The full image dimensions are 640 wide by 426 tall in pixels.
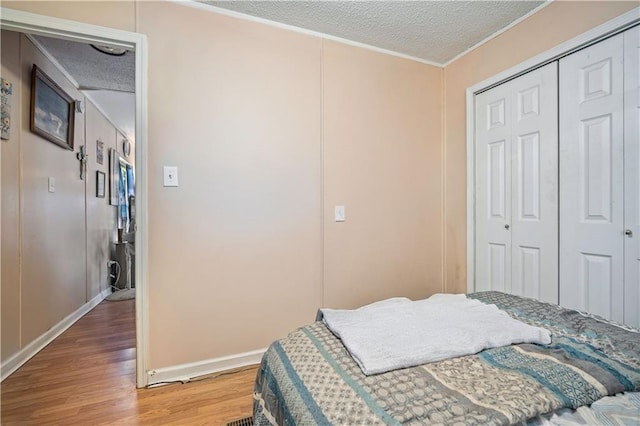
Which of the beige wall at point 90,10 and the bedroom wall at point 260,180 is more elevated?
the beige wall at point 90,10

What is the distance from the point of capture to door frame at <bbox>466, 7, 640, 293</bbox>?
1.61 metres

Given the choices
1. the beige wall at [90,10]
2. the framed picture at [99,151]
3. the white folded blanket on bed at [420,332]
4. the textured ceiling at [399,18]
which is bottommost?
the white folded blanket on bed at [420,332]

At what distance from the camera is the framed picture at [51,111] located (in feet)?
7.36

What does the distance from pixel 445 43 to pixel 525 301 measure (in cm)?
201

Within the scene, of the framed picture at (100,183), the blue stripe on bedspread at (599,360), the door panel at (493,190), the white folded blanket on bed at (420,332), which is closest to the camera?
the blue stripe on bedspread at (599,360)

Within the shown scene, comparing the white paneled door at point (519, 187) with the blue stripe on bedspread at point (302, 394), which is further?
the white paneled door at point (519, 187)

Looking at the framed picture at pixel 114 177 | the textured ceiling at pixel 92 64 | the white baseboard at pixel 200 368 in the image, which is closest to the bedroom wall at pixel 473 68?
the white baseboard at pixel 200 368

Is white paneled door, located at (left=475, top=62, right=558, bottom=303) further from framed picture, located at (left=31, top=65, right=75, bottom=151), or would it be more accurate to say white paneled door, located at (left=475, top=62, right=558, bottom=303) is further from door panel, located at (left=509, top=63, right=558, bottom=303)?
framed picture, located at (left=31, top=65, right=75, bottom=151)

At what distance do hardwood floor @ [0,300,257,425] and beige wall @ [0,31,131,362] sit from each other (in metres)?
0.29

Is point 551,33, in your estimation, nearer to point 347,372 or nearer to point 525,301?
point 525,301

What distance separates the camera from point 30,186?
7.21ft

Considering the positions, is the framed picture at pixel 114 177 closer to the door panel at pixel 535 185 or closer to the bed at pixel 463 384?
the bed at pixel 463 384

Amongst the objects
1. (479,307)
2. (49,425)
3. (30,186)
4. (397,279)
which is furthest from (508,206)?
(30,186)

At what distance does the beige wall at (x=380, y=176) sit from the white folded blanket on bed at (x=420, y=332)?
109 cm
